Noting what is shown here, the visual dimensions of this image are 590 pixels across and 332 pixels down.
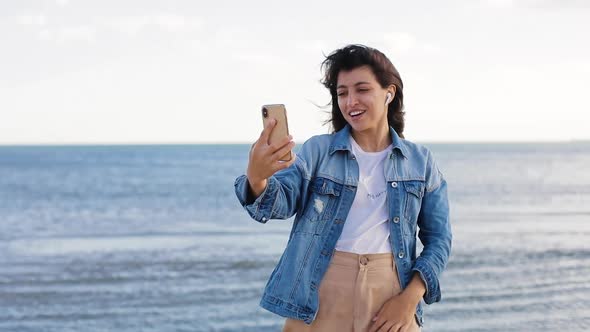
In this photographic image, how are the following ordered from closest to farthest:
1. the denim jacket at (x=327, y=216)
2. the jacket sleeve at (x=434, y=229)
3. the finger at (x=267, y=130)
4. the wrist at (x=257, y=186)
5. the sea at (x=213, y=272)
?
the finger at (x=267, y=130) < the wrist at (x=257, y=186) < the denim jacket at (x=327, y=216) < the jacket sleeve at (x=434, y=229) < the sea at (x=213, y=272)

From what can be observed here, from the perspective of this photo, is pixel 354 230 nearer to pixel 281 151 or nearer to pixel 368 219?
pixel 368 219

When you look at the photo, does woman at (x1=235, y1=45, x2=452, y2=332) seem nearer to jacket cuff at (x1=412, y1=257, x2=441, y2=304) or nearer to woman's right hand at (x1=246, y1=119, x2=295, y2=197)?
jacket cuff at (x1=412, y1=257, x2=441, y2=304)

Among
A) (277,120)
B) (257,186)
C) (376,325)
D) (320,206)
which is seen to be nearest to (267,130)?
(277,120)

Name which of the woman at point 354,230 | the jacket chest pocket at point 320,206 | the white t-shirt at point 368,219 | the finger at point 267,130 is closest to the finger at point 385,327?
the woman at point 354,230

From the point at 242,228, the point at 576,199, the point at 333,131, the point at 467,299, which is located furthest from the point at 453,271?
the point at 576,199

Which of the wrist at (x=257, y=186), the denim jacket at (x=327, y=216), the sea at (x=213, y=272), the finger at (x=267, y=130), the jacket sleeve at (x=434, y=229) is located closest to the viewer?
the finger at (x=267, y=130)

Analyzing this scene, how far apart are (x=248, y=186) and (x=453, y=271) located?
8356 millimetres

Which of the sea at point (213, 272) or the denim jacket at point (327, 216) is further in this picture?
the sea at point (213, 272)

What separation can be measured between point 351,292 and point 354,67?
0.80 m

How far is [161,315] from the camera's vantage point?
340 inches

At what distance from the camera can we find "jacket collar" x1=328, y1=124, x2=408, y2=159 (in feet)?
9.97

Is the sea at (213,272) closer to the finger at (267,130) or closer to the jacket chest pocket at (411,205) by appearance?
the jacket chest pocket at (411,205)

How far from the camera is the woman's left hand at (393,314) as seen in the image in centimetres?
→ 296

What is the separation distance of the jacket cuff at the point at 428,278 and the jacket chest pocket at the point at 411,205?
0.11 m
